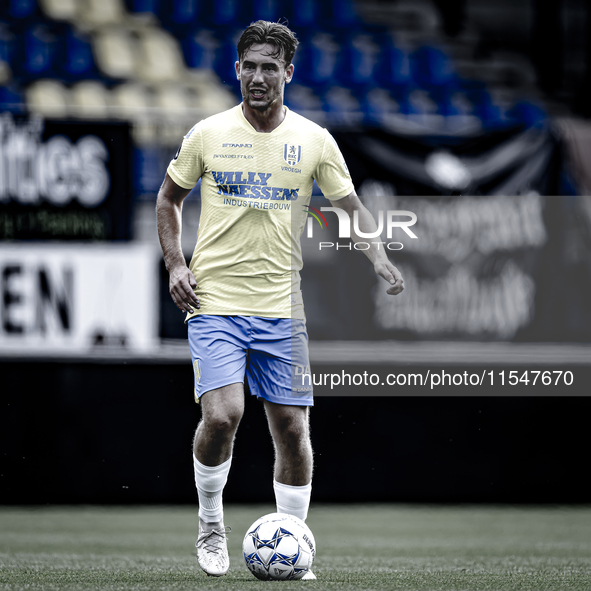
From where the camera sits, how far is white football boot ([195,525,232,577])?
11.6 ft

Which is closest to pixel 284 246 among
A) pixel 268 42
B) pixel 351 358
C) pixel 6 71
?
pixel 268 42

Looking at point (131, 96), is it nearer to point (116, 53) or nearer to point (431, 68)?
point (116, 53)

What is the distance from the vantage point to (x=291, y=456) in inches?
143

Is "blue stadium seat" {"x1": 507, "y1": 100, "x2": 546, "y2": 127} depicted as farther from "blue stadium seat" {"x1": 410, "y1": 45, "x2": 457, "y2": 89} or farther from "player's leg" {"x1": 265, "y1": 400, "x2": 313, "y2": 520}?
"player's leg" {"x1": 265, "y1": 400, "x2": 313, "y2": 520}

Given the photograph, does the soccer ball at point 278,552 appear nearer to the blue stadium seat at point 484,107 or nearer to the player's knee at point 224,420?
the player's knee at point 224,420

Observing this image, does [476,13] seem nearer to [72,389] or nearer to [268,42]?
[72,389]

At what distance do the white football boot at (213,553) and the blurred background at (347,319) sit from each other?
2991 mm

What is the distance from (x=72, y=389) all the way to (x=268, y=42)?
363 centimetres

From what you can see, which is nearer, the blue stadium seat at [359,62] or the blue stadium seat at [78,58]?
the blue stadium seat at [78,58]

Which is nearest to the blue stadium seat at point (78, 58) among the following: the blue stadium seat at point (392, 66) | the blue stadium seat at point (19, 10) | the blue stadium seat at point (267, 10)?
the blue stadium seat at point (19, 10)

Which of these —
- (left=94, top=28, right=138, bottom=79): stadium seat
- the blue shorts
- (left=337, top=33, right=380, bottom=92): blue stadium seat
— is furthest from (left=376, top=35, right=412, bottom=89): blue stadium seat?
the blue shorts

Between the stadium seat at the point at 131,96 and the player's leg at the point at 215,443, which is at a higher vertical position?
the stadium seat at the point at 131,96

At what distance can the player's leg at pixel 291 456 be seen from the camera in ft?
11.8

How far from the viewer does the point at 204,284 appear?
367 cm
